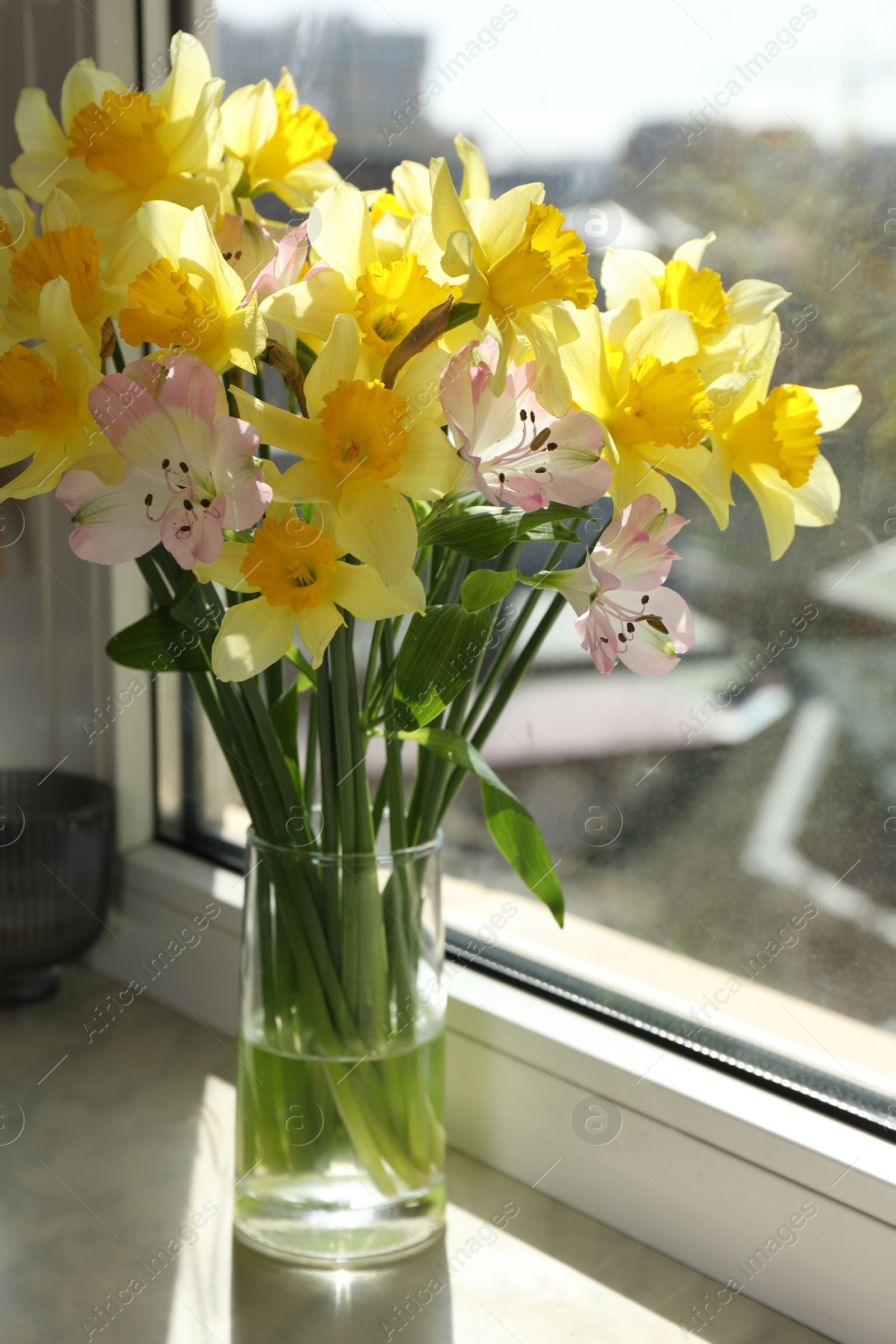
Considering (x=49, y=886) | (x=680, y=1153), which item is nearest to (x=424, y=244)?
(x=680, y=1153)

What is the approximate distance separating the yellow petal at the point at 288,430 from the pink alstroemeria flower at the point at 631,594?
132 mm

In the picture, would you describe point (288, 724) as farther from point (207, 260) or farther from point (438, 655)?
point (207, 260)

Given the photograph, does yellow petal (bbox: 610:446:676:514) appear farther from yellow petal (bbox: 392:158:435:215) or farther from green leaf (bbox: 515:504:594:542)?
yellow petal (bbox: 392:158:435:215)

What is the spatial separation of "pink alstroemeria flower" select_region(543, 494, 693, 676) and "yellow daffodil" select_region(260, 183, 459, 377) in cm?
13

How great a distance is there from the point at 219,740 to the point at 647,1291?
1.41 feet

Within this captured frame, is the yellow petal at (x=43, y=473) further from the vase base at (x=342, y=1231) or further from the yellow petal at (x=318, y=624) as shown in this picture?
the vase base at (x=342, y=1231)

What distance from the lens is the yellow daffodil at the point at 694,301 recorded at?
597mm

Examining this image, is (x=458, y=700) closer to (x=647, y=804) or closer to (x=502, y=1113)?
(x=647, y=804)

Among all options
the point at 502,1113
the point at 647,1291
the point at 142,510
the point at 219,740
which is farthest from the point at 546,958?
the point at 142,510

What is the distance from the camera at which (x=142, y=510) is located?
0.55 metres

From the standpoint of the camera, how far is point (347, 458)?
53 centimetres

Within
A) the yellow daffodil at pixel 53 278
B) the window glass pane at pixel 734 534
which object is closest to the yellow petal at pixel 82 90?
the yellow daffodil at pixel 53 278

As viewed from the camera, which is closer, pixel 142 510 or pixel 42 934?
pixel 142 510

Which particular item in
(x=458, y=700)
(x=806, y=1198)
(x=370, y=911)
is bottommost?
(x=806, y=1198)
